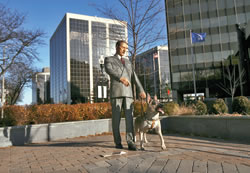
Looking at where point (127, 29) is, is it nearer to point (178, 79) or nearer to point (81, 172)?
point (81, 172)

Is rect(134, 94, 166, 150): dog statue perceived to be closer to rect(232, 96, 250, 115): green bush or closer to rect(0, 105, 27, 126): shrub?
rect(0, 105, 27, 126): shrub

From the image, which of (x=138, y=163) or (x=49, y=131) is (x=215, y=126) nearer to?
(x=138, y=163)

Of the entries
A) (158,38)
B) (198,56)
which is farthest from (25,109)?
(198,56)

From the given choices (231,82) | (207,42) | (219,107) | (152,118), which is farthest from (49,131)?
(207,42)

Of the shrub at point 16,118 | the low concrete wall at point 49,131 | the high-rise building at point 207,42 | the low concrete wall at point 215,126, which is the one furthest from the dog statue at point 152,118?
the high-rise building at point 207,42

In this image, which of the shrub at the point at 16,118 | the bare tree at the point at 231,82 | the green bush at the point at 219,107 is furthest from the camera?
the bare tree at the point at 231,82

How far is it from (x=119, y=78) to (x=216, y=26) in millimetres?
34077

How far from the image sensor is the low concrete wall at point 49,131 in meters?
5.59

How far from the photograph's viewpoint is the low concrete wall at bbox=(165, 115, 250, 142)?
5137 mm

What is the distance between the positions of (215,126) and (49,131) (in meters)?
5.73

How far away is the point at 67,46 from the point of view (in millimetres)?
62594

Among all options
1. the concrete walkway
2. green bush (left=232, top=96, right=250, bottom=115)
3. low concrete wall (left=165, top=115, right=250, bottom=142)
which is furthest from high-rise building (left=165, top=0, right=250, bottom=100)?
the concrete walkway

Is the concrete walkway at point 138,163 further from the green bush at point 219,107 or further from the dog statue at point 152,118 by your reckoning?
the green bush at point 219,107

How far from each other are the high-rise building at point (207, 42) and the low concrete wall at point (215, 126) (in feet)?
84.0
